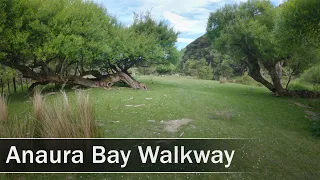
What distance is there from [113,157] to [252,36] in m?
13.8

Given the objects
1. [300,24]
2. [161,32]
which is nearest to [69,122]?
[300,24]

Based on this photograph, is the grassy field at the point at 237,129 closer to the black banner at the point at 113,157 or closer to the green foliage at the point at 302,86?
the black banner at the point at 113,157

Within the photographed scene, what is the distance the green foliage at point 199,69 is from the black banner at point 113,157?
3838 centimetres

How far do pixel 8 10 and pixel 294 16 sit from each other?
1348cm

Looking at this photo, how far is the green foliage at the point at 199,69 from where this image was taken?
4328 centimetres

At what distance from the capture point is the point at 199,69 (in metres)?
44.9

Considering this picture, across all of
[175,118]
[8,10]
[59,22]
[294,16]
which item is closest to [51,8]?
[59,22]

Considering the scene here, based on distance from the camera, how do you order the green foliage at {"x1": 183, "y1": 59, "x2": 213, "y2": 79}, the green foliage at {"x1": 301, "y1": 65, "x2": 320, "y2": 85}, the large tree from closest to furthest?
the large tree → the green foliage at {"x1": 301, "y1": 65, "x2": 320, "y2": 85} → the green foliage at {"x1": 183, "y1": 59, "x2": 213, "y2": 79}

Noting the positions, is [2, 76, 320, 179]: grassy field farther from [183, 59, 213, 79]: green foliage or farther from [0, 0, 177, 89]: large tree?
[183, 59, 213, 79]: green foliage

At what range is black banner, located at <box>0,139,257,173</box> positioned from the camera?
13.8ft

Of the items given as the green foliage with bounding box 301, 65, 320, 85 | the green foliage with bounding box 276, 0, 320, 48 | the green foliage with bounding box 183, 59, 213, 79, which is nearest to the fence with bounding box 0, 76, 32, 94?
the green foliage with bounding box 276, 0, 320, 48

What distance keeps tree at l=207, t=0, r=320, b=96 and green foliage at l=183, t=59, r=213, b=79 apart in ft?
80.1

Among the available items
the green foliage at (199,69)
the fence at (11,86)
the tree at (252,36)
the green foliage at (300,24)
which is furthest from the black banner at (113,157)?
the green foliage at (199,69)

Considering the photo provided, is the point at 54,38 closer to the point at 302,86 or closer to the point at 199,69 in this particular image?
the point at 302,86
